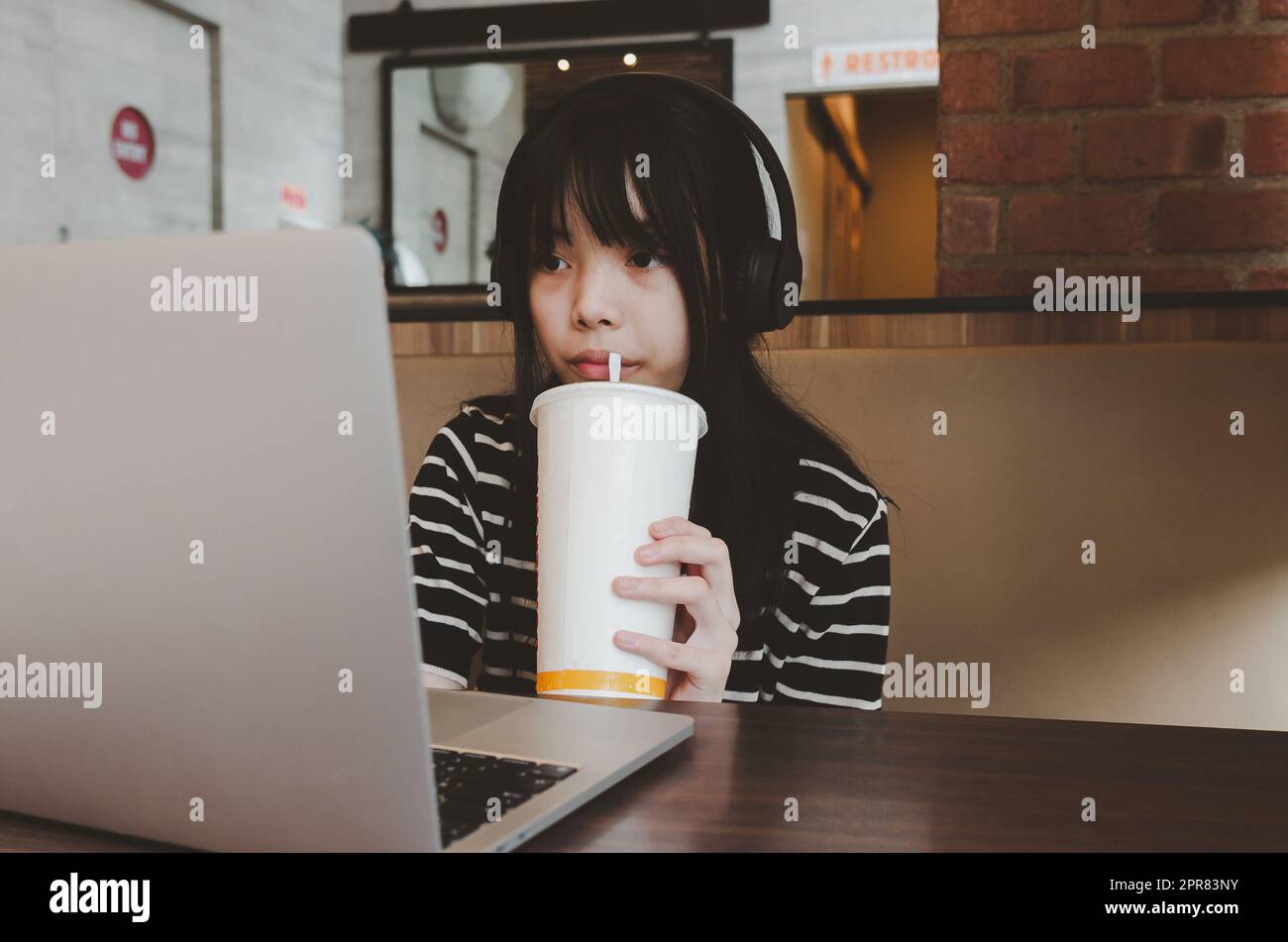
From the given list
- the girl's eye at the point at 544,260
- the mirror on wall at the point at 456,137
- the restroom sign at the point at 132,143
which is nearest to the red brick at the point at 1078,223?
the girl's eye at the point at 544,260

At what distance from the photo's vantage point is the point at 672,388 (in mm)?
1170

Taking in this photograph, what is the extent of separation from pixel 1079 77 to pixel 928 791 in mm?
1024

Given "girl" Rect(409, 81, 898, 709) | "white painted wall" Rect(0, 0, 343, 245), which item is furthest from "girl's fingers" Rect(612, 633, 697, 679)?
"white painted wall" Rect(0, 0, 343, 245)

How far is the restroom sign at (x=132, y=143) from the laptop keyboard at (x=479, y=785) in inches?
167

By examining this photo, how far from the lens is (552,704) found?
72cm

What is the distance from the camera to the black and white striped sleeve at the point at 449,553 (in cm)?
116

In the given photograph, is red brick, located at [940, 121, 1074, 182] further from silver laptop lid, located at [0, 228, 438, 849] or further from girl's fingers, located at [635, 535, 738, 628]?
silver laptop lid, located at [0, 228, 438, 849]

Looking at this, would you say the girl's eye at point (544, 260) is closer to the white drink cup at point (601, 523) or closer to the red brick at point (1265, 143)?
the white drink cup at point (601, 523)

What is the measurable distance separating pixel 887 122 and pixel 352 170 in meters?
3.35

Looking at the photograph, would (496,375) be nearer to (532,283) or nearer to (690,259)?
(532,283)

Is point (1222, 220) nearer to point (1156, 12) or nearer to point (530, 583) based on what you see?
point (1156, 12)

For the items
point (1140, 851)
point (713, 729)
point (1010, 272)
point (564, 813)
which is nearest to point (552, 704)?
point (713, 729)

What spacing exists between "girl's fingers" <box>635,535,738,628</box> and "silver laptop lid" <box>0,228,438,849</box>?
1.15 ft

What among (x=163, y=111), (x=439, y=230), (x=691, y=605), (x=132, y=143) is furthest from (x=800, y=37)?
(x=691, y=605)
